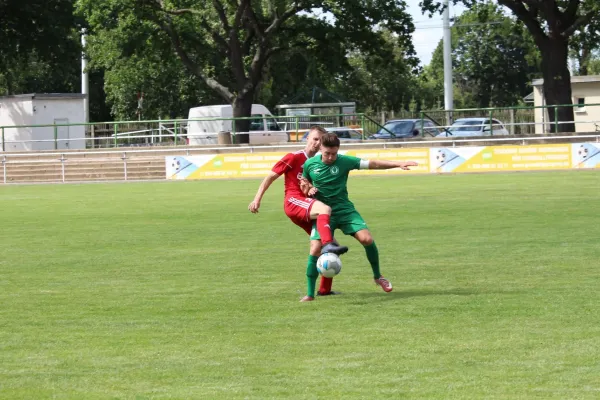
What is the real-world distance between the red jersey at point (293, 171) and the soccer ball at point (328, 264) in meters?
0.83

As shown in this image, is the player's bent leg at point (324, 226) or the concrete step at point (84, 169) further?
the concrete step at point (84, 169)

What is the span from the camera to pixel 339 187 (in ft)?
34.8

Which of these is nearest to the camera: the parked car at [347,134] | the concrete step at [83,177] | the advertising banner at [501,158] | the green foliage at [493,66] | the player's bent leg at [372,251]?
the player's bent leg at [372,251]

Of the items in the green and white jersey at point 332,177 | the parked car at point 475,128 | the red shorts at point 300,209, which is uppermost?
the parked car at point 475,128

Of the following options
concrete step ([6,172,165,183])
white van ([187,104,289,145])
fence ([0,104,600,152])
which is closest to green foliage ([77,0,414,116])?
white van ([187,104,289,145])

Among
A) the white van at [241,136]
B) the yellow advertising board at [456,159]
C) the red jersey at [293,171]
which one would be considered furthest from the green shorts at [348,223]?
the white van at [241,136]

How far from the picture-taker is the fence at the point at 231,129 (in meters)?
43.6

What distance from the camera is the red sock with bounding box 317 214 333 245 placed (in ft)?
33.4

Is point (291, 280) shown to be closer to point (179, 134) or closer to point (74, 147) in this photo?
point (179, 134)

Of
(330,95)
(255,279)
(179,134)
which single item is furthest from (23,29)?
(255,279)

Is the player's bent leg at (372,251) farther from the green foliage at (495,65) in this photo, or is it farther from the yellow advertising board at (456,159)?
the green foliage at (495,65)

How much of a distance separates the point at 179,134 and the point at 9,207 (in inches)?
751

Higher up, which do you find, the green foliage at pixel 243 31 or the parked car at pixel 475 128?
the green foliage at pixel 243 31

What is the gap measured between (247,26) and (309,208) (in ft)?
131
